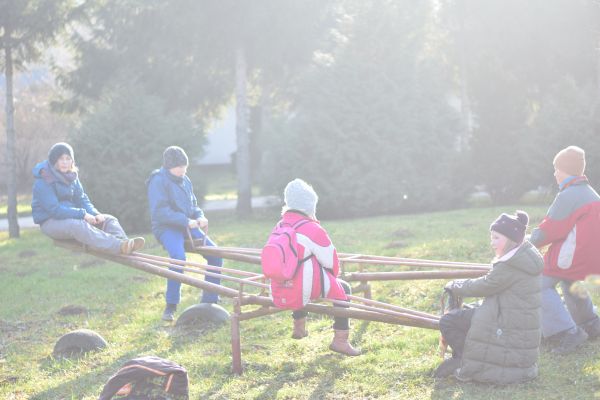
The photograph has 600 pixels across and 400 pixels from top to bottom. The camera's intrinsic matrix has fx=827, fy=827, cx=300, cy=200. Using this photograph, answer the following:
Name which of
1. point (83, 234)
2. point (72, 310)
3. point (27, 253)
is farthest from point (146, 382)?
point (27, 253)

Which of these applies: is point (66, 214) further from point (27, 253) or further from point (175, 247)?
point (27, 253)

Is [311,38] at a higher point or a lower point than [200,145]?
higher

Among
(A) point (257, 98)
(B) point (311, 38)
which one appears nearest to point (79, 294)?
(B) point (311, 38)

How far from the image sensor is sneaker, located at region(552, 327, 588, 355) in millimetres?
6349

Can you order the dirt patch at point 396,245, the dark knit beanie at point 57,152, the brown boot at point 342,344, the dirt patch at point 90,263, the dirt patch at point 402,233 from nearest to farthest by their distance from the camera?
the brown boot at point 342,344 → the dark knit beanie at point 57,152 → the dirt patch at point 396,245 → the dirt patch at point 90,263 → the dirt patch at point 402,233

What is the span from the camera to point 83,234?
26.2ft

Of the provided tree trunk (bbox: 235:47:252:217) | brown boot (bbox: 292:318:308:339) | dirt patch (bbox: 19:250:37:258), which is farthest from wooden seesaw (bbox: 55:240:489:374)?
tree trunk (bbox: 235:47:252:217)

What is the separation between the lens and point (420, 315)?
20.3 feet

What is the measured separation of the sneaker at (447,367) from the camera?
5941 millimetres

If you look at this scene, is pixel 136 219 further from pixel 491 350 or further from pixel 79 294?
pixel 491 350

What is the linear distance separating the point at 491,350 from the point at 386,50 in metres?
15.1

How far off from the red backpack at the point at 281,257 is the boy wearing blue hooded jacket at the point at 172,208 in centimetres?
251

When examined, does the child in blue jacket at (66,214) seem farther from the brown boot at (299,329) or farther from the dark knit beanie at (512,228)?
the dark knit beanie at (512,228)

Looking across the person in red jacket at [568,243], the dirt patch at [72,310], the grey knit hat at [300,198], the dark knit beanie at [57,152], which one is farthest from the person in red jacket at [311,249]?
the dirt patch at [72,310]
